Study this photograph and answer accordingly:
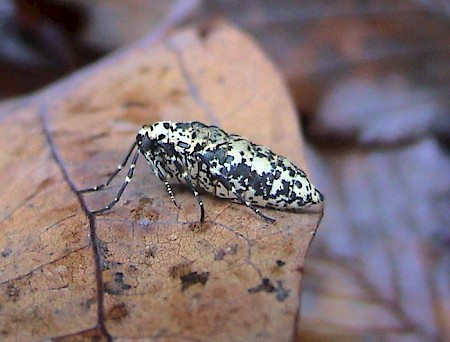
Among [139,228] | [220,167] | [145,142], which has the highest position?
[145,142]

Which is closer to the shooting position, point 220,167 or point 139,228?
point 139,228

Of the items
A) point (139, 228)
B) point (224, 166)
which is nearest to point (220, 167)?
point (224, 166)

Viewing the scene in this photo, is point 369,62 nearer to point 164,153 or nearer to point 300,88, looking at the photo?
point 300,88

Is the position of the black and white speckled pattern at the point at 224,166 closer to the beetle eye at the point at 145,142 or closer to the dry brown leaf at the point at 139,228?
the beetle eye at the point at 145,142

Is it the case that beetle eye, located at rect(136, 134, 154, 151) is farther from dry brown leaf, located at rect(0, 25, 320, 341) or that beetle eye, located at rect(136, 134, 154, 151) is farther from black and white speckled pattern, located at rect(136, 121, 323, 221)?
dry brown leaf, located at rect(0, 25, 320, 341)

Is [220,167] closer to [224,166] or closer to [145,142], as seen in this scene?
[224,166]

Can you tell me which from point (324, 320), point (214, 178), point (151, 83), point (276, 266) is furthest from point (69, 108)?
point (324, 320)

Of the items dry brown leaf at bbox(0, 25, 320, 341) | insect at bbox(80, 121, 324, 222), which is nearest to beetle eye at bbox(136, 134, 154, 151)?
insect at bbox(80, 121, 324, 222)
